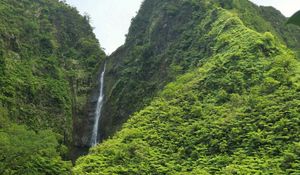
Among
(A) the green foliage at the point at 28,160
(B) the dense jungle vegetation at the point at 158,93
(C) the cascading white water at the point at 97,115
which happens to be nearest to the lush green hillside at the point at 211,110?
(B) the dense jungle vegetation at the point at 158,93

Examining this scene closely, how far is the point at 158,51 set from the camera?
29.3 m

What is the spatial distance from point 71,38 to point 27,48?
1042cm

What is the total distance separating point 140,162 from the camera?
15.9m

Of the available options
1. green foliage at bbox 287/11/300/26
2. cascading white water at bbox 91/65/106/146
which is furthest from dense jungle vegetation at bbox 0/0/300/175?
cascading white water at bbox 91/65/106/146

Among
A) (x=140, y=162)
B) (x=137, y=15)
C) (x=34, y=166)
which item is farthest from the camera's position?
(x=137, y=15)

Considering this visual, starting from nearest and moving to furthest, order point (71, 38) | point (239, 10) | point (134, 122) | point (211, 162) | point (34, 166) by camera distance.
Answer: point (34, 166) < point (211, 162) < point (134, 122) < point (239, 10) < point (71, 38)

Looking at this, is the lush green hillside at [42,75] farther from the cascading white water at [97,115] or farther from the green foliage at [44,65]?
the cascading white water at [97,115]

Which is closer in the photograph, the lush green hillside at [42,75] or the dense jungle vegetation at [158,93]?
the dense jungle vegetation at [158,93]

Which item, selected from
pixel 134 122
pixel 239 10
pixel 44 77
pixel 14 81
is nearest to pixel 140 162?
pixel 134 122

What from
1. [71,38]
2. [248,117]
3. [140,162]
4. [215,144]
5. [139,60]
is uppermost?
[71,38]

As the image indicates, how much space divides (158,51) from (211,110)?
38.7 feet

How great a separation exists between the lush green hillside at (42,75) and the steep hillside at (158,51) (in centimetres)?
274

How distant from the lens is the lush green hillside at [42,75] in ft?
74.1

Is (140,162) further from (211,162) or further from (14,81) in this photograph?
(14,81)
